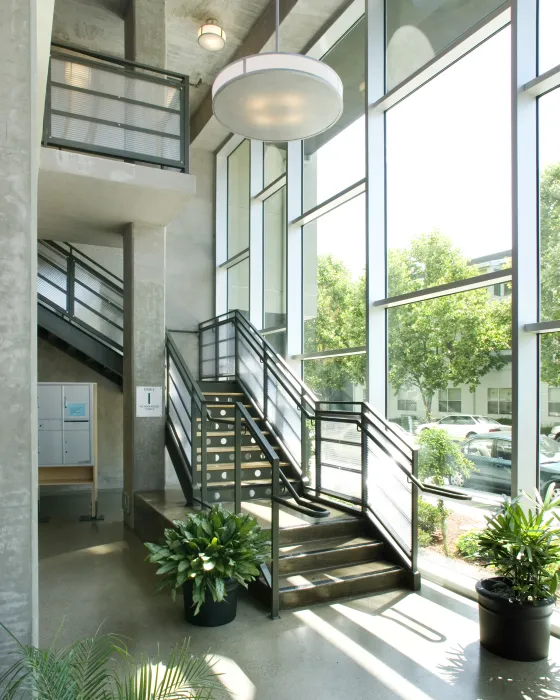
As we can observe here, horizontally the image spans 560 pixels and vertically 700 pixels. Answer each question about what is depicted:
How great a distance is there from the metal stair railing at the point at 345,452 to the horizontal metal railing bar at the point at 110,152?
2390mm

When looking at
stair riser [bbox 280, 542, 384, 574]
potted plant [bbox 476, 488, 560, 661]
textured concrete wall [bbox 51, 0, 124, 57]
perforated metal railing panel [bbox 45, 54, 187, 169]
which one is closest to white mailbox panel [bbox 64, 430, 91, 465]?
perforated metal railing panel [bbox 45, 54, 187, 169]

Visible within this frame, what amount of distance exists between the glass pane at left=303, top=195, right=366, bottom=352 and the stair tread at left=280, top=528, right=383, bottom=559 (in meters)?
2.42

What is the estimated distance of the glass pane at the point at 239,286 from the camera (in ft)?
35.0

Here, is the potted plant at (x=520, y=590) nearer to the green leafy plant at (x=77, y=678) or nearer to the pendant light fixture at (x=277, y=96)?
the green leafy plant at (x=77, y=678)

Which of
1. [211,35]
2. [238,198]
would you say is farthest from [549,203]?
[238,198]

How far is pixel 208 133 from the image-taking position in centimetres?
1092

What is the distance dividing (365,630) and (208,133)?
9.20 meters

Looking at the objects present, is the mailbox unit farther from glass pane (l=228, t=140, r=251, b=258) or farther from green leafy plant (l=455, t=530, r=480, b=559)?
green leafy plant (l=455, t=530, r=480, b=559)

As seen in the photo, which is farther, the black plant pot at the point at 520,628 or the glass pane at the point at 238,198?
the glass pane at the point at 238,198

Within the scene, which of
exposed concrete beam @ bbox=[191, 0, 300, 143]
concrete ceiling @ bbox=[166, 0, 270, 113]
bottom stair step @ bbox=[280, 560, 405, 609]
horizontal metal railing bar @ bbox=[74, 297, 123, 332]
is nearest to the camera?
bottom stair step @ bbox=[280, 560, 405, 609]

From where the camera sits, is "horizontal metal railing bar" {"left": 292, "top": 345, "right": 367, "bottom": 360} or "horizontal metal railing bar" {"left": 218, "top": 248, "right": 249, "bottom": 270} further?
"horizontal metal railing bar" {"left": 218, "top": 248, "right": 249, "bottom": 270}

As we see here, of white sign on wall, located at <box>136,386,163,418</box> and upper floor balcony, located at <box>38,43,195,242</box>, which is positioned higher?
upper floor balcony, located at <box>38,43,195,242</box>

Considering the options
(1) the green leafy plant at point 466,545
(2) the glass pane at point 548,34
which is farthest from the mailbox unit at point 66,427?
(2) the glass pane at point 548,34

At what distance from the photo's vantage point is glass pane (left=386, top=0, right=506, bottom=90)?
5.62 meters
